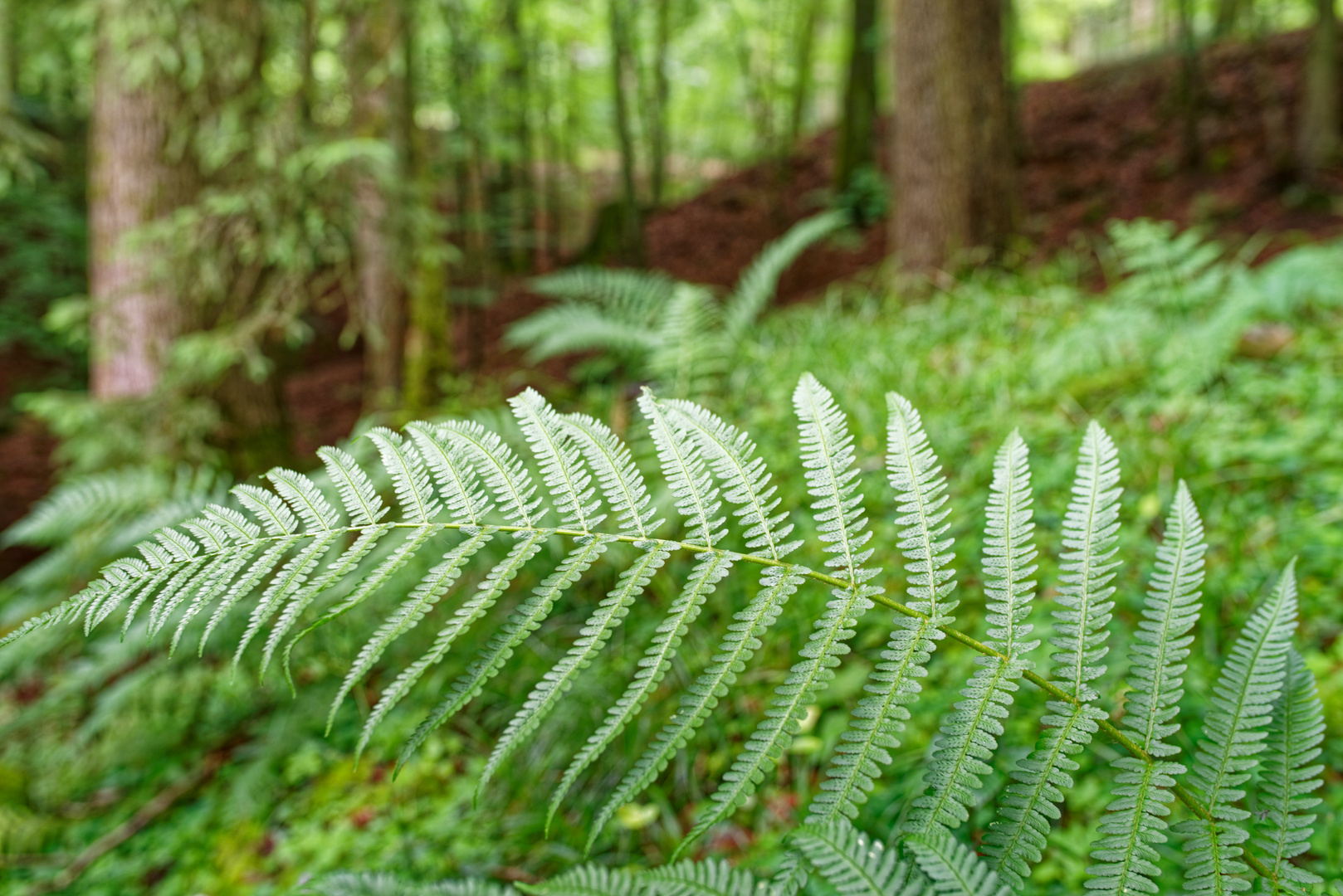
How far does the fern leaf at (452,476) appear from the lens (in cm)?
94

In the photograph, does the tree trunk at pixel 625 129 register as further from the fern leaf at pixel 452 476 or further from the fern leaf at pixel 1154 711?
the fern leaf at pixel 1154 711

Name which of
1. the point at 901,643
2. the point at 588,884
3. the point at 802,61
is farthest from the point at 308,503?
the point at 802,61

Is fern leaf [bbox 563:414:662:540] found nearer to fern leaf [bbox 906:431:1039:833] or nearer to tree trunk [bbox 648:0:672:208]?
fern leaf [bbox 906:431:1039:833]

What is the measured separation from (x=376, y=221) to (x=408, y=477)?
491cm

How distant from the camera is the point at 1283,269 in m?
3.34

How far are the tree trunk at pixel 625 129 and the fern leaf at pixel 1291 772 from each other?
32.5 ft

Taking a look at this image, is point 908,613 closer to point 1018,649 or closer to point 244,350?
point 1018,649

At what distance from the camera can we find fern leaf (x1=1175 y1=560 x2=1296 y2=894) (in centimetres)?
80

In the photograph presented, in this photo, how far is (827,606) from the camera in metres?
0.89

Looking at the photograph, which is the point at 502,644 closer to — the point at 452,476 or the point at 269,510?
the point at 452,476

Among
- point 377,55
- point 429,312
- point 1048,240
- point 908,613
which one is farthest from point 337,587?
point 1048,240

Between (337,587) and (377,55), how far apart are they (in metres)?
4.24

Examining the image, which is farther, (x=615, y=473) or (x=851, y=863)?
(x=615, y=473)

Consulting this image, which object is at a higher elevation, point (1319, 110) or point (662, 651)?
point (1319, 110)
